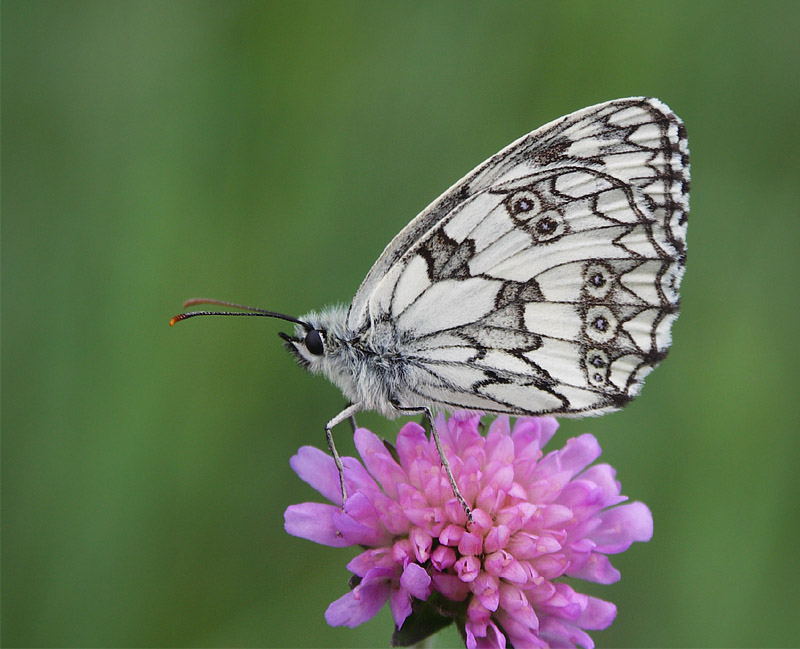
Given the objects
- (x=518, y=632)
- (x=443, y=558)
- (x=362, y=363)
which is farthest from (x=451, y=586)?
(x=362, y=363)

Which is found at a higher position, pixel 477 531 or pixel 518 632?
pixel 477 531

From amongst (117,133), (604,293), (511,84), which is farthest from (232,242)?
(604,293)

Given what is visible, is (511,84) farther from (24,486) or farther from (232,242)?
(24,486)

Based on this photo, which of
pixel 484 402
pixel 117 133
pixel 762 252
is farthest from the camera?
pixel 762 252

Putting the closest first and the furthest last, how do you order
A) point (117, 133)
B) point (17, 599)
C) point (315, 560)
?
point (17, 599) → point (315, 560) → point (117, 133)

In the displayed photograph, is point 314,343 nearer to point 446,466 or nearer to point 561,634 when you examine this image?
point 446,466

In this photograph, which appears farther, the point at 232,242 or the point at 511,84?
the point at 511,84

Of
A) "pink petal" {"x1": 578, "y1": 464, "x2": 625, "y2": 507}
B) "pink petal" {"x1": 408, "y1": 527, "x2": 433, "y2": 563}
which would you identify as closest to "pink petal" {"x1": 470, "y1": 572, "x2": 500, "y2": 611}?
"pink petal" {"x1": 408, "y1": 527, "x2": 433, "y2": 563}

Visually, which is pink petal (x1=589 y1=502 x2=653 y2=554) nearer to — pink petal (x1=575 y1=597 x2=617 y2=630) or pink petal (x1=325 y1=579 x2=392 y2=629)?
pink petal (x1=575 y1=597 x2=617 y2=630)
